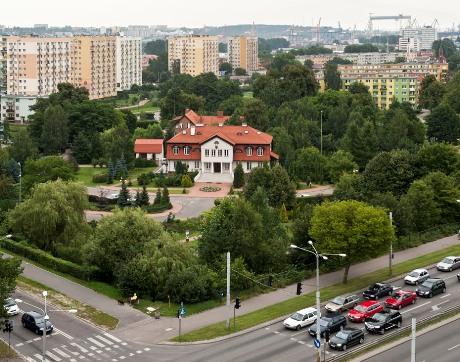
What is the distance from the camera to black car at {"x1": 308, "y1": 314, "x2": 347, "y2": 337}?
45406 mm

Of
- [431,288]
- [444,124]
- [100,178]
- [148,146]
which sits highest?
[444,124]

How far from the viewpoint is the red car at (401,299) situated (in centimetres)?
5012

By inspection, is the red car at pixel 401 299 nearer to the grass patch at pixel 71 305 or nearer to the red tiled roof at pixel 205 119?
the grass patch at pixel 71 305

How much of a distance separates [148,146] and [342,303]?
63.8 metres

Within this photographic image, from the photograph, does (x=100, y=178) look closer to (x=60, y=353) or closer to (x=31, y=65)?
(x=60, y=353)

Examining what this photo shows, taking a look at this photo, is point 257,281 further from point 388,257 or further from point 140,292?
point 388,257

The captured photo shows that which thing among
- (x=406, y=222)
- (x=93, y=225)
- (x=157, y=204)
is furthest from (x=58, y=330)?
(x=157, y=204)

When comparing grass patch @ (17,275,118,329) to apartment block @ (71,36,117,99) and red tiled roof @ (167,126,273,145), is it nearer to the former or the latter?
red tiled roof @ (167,126,273,145)

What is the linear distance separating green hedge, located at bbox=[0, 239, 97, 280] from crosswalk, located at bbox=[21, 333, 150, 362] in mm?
11104

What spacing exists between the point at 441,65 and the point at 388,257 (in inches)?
5575

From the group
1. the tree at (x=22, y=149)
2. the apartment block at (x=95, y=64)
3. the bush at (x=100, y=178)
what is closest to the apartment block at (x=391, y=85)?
the apartment block at (x=95, y=64)

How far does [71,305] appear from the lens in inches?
2025

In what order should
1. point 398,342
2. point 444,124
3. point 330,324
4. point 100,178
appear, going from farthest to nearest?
point 444,124 < point 100,178 < point 330,324 < point 398,342

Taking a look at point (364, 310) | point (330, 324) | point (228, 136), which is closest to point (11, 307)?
point (330, 324)
